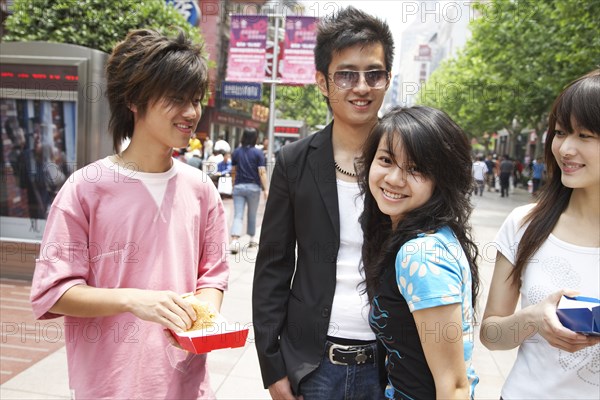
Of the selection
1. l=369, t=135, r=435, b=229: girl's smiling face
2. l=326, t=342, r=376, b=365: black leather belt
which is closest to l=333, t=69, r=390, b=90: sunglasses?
l=369, t=135, r=435, b=229: girl's smiling face

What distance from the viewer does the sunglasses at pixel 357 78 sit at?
76.1 inches

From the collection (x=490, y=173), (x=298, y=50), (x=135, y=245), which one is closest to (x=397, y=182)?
(x=135, y=245)

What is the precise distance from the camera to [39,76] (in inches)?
226

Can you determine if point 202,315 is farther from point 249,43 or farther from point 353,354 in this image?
point 249,43

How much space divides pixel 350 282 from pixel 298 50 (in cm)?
940

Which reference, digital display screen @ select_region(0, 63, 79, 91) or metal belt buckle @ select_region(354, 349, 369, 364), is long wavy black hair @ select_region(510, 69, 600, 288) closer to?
metal belt buckle @ select_region(354, 349, 369, 364)

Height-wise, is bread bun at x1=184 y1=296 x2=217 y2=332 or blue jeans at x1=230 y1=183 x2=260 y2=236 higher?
bread bun at x1=184 y1=296 x2=217 y2=332

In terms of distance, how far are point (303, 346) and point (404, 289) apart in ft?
1.95

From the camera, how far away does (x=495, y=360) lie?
4414 millimetres

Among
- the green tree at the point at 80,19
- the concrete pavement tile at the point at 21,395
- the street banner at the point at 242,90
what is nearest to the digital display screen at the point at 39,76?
the green tree at the point at 80,19

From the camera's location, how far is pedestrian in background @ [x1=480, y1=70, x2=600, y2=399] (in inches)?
61.8

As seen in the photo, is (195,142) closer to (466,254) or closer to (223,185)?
(223,185)

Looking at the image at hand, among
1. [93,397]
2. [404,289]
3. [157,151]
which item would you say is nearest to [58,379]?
[93,397]

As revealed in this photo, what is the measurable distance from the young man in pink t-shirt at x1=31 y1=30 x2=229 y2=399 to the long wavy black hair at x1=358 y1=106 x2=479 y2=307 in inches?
23.2
